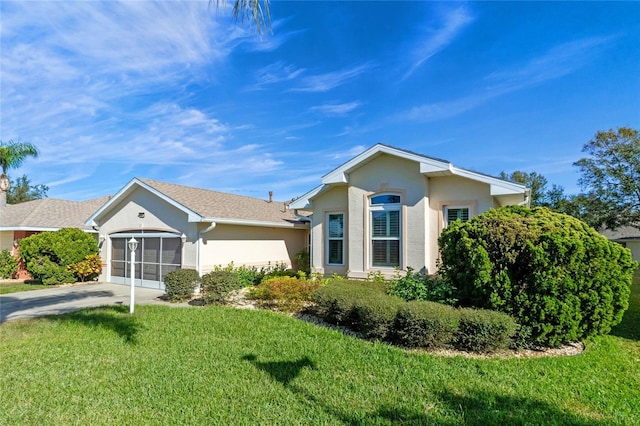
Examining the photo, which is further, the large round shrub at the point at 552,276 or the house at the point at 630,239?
the house at the point at 630,239

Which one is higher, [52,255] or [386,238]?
[386,238]

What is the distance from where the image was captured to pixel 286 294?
9.61 meters

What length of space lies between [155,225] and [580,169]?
33.2 metres

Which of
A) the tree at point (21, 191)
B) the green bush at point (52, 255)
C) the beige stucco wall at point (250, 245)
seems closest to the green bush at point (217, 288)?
the beige stucco wall at point (250, 245)

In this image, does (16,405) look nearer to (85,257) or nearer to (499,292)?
(499,292)

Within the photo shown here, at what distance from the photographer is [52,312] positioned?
33.0ft

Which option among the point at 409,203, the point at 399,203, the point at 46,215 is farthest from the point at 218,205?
the point at 46,215

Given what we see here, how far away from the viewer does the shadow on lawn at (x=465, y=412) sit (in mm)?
3957

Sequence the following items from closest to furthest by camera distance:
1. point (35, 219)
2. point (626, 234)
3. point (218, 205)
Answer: point (218, 205) < point (35, 219) < point (626, 234)

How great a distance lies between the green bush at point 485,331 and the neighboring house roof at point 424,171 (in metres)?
4.97

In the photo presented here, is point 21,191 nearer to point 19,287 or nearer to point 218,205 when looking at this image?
point 19,287

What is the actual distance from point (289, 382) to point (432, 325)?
284 centimetres

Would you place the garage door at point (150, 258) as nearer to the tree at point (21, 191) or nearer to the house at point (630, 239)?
the house at point (630, 239)

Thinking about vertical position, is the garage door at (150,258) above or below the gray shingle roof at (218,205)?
below
